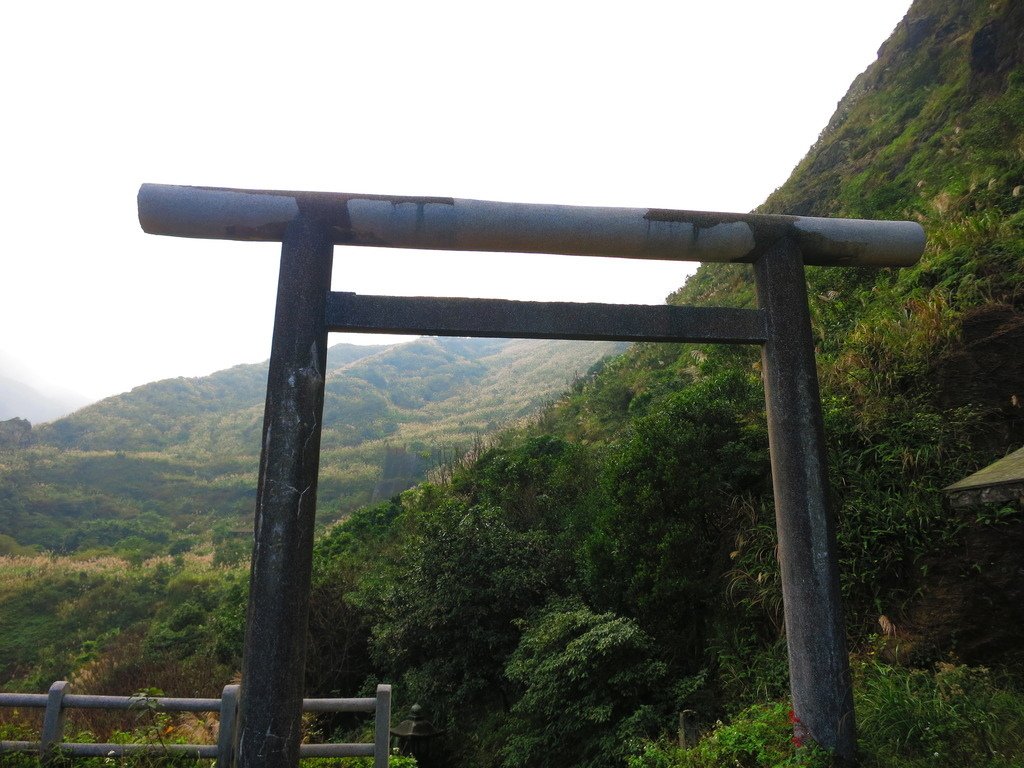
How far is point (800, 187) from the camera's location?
725 inches

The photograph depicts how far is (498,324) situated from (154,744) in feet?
14.0

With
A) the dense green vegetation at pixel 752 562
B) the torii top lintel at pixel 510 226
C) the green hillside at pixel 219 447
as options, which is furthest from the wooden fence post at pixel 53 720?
the green hillside at pixel 219 447

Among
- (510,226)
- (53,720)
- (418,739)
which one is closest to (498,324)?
(510,226)

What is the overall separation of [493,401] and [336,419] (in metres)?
16.0

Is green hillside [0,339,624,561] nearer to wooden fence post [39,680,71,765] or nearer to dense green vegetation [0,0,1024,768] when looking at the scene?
dense green vegetation [0,0,1024,768]

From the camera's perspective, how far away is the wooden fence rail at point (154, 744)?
4500 mm

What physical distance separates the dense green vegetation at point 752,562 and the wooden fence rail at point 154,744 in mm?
2364

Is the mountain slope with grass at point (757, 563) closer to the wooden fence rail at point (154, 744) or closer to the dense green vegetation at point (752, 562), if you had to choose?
the dense green vegetation at point (752, 562)

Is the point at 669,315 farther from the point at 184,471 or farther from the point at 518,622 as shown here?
the point at 184,471

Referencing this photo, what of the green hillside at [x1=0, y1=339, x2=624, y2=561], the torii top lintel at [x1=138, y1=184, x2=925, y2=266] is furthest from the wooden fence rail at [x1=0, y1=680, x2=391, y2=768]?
the green hillside at [x1=0, y1=339, x2=624, y2=561]

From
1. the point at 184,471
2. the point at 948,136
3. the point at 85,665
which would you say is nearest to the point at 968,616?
the point at 948,136

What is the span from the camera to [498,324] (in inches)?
148

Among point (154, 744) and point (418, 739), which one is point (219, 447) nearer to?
point (418, 739)

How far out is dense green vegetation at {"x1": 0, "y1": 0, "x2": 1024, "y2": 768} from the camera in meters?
4.60
